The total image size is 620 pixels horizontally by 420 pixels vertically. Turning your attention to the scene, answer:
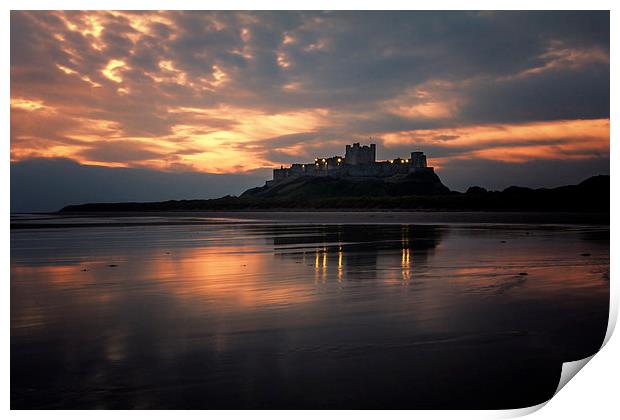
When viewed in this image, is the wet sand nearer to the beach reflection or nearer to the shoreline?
the shoreline

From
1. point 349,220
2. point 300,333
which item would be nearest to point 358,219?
point 349,220

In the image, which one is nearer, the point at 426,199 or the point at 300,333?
the point at 300,333

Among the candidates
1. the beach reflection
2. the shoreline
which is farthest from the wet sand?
the beach reflection

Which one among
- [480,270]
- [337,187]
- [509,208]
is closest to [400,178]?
[337,187]

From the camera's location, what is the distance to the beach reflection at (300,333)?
4.24 metres

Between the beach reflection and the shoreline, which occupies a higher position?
the shoreline

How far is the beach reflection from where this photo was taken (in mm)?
4242

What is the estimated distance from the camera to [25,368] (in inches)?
185

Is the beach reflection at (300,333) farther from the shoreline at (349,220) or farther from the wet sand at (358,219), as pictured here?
the wet sand at (358,219)

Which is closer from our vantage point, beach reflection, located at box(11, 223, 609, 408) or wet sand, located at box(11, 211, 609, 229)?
beach reflection, located at box(11, 223, 609, 408)

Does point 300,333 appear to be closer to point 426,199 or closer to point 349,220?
point 349,220

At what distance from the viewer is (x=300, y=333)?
5.63 meters
